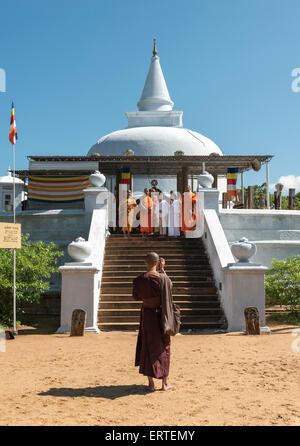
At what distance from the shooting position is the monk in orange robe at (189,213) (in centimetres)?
1542

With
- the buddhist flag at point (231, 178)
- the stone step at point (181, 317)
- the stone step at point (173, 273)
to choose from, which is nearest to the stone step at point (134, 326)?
the stone step at point (181, 317)

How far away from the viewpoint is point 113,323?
11.6 m

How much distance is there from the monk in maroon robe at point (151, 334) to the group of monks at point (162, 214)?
29.3 feet

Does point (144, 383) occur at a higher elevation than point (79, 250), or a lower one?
lower

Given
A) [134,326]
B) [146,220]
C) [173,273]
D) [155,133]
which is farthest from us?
[155,133]

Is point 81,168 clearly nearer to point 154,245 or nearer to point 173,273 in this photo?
point 154,245

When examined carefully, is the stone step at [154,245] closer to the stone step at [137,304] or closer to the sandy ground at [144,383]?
the stone step at [137,304]

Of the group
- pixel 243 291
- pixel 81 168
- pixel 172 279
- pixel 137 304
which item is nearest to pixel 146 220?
pixel 172 279

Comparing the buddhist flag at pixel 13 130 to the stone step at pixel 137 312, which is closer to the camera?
the stone step at pixel 137 312

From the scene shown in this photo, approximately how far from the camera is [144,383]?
6.91 meters

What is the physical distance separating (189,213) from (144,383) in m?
9.09
